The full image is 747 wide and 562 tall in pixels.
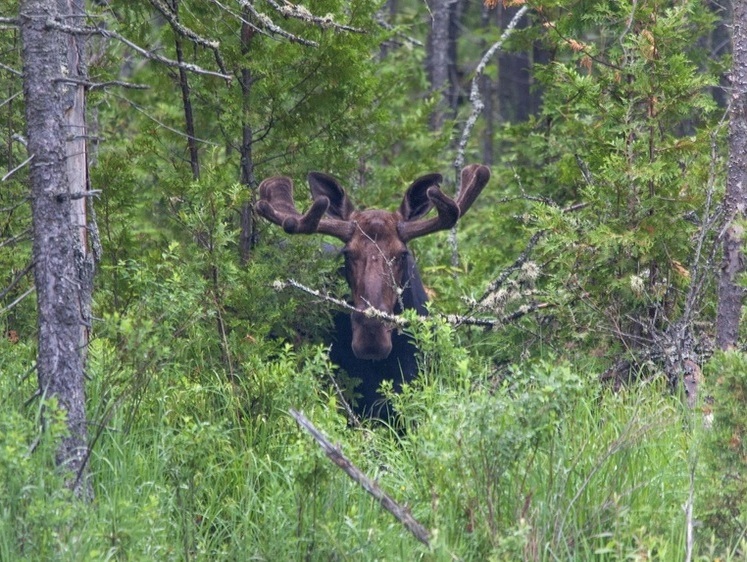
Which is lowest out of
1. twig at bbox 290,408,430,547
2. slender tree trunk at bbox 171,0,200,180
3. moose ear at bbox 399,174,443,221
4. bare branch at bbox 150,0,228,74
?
twig at bbox 290,408,430,547

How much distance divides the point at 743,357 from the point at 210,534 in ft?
8.94

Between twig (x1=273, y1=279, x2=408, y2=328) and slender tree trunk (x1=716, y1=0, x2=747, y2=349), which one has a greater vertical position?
slender tree trunk (x1=716, y1=0, x2=747, y2=349)

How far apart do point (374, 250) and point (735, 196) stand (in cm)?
273

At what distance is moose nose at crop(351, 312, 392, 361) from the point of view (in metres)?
8.34

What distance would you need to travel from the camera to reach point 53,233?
18.6 ft

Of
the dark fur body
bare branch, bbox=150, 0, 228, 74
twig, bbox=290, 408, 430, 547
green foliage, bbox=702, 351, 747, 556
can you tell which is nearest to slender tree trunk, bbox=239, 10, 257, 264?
bare branch, bbox=150, 0, 228, 74

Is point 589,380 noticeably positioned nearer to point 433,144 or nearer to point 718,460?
point 718,460

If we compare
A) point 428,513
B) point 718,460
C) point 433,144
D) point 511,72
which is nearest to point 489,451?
point 428,513

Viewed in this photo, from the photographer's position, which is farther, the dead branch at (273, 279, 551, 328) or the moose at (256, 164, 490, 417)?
the moose at (256, 164, 490, 417)

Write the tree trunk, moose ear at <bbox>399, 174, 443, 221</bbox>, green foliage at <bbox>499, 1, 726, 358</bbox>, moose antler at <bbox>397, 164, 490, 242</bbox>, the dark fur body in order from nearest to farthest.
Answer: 1. the tree trunk
2. green foliage at <bbox>499, 1, 726, 358</bbox>
3. moose antler at <bbox>397, 164, 490, 242</bbox>
4. the dark fur body
5. moose ear at <bbox>399, 174, 443, 221</bbox>

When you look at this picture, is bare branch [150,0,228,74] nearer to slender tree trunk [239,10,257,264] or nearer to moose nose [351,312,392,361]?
slender tree trunk [239,10,257,264]

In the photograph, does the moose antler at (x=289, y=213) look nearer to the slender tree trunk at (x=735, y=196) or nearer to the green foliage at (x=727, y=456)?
the slender tree trunk at (x=735, y=196)

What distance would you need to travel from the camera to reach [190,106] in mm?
9188

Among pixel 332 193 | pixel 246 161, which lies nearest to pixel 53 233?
pixel 246 161
